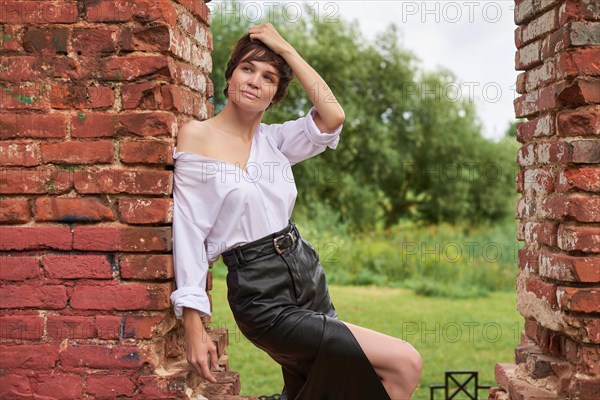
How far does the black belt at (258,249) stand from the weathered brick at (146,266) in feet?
0.79

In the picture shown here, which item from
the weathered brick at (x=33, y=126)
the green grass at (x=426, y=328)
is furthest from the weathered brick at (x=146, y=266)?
the green grass at (x=426, y=328)

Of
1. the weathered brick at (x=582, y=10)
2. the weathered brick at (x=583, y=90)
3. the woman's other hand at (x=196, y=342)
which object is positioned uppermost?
the weathered brick at (x=582, y=10)

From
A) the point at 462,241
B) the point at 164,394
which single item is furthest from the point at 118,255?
the point at 462,241

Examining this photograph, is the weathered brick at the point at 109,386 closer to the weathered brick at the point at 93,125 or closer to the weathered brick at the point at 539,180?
the weathered brick at the point at 93,125

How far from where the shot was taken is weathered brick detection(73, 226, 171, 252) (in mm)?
2996

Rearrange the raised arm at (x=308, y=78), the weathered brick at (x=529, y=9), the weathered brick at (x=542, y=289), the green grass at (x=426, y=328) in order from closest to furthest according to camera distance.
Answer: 1. the raised arm at (x=308, y=78)
2. the weathered brick at (x=542, y=289)
3. the weathered brick at (x=529, y=9)
4. the green grass at (x=426, y=328)

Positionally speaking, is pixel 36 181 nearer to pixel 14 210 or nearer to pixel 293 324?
pixel 14 210

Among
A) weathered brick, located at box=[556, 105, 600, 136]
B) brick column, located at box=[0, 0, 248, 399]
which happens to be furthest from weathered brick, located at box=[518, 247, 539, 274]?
brick column, located at box=[0, 0, 248, 399]

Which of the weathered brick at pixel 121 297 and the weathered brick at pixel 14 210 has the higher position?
the weathered brick at pixel 14 210

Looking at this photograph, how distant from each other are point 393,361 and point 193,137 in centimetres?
120

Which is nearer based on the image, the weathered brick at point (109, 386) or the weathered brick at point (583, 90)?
the weathered brick at point (109, 386)

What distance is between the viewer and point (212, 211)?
2947mm

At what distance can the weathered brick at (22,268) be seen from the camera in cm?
304

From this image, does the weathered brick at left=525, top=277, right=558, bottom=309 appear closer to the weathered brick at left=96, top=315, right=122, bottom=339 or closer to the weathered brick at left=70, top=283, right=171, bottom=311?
the weathered brick at left=70, top=283, right=171, bottom=311
